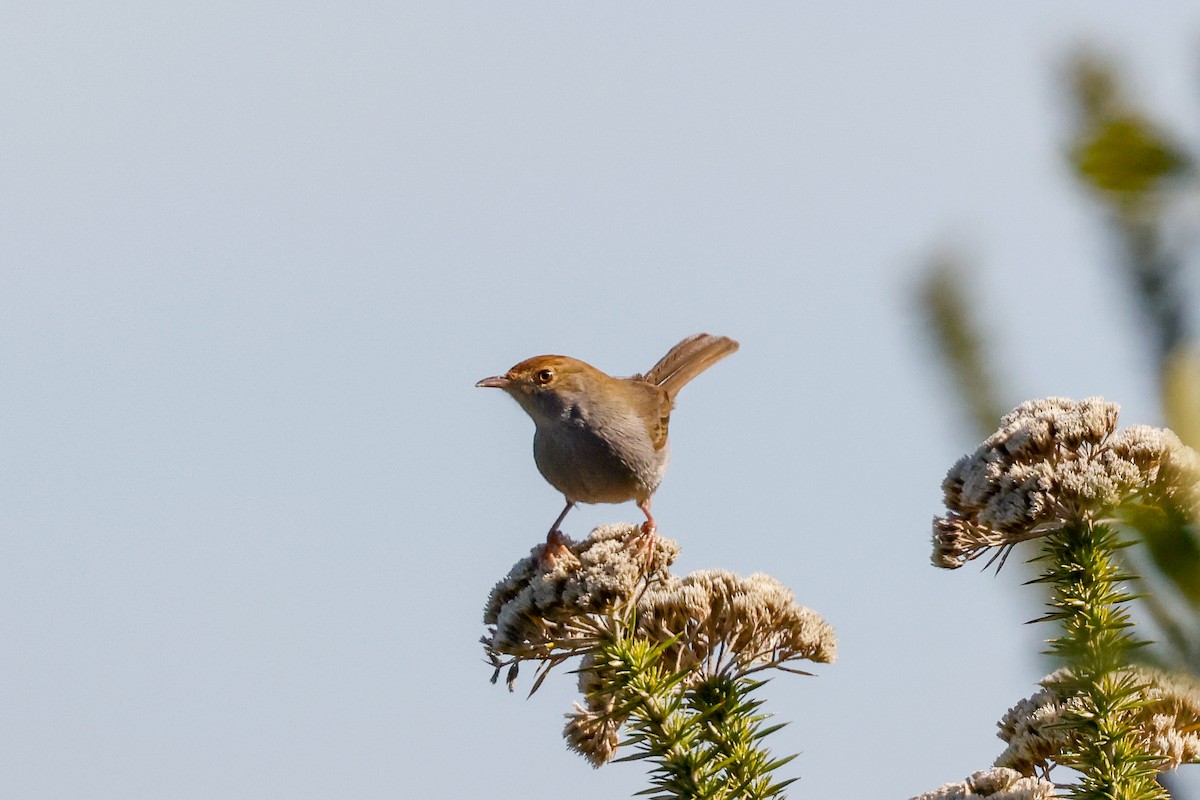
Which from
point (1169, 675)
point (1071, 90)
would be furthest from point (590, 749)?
point (1169, 675)

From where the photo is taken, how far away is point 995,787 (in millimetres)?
3121

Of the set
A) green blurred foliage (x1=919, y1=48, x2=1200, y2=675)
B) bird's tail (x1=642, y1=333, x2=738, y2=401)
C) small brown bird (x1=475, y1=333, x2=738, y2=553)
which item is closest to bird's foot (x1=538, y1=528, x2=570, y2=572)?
small brown bird (x1=475, y1=333, x2=738, y2=553)

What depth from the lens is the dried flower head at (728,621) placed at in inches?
142

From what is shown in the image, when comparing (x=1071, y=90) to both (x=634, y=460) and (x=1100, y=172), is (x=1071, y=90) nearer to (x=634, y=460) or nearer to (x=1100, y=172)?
(x=1100, y=172)

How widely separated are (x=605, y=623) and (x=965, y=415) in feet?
4.16

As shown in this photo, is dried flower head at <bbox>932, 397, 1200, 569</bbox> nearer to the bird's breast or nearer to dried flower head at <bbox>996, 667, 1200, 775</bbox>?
dried flower head at <bbox>996, 667, 1200, 775</bbox>

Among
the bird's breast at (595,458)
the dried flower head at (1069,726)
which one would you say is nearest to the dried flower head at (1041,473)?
the dried flower head at (1069,726)

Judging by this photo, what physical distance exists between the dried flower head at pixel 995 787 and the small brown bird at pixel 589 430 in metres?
3.39

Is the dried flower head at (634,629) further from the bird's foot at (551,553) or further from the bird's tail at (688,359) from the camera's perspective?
the bird's tail at (688,359)

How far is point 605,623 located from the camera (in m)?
3.67

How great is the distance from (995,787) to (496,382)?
443 centimetres

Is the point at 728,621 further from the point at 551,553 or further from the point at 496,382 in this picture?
the point at 496,382

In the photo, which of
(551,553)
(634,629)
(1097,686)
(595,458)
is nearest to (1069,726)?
(1097,686)

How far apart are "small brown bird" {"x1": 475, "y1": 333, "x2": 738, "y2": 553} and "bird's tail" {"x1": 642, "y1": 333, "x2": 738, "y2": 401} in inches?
55.3
